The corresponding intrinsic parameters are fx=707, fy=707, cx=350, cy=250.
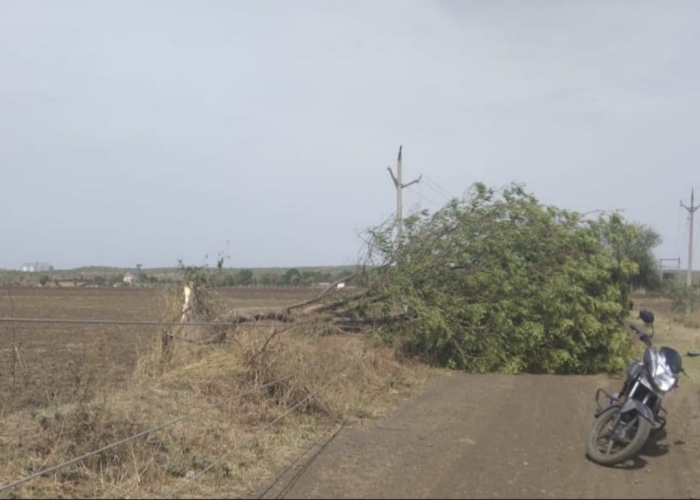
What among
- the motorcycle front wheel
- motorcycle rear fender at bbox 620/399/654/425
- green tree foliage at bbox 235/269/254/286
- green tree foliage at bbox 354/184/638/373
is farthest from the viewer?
green tree foliage at bbox 235/269/254/286

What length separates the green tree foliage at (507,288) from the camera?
48.0 feet

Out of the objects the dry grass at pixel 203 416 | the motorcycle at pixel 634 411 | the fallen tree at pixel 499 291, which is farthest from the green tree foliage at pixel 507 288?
the motorcycle at pixel 634 411

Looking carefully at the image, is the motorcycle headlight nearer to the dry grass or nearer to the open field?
the open field

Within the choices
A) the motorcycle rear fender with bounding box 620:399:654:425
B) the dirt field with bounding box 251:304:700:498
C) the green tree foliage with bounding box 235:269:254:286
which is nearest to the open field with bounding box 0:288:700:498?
the dirt field with bounding box 251:304:700:498

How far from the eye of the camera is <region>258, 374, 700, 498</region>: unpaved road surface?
6.11 metres

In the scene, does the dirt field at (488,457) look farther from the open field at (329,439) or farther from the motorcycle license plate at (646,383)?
the motorcycle license plate at (646,383)

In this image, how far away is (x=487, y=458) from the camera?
718 cm

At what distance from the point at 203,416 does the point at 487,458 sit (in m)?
3.28

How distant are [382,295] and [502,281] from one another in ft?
8.59

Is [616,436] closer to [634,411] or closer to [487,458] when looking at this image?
[634,411]

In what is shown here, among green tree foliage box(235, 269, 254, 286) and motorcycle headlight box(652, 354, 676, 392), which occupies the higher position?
green tree foliage box(235, 269, 254, 286)

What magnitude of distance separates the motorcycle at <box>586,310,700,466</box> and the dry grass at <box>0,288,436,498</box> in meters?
3.08

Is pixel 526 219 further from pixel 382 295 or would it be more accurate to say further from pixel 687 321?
pixel 687 321

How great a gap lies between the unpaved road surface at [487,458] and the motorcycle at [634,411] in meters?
0.18
